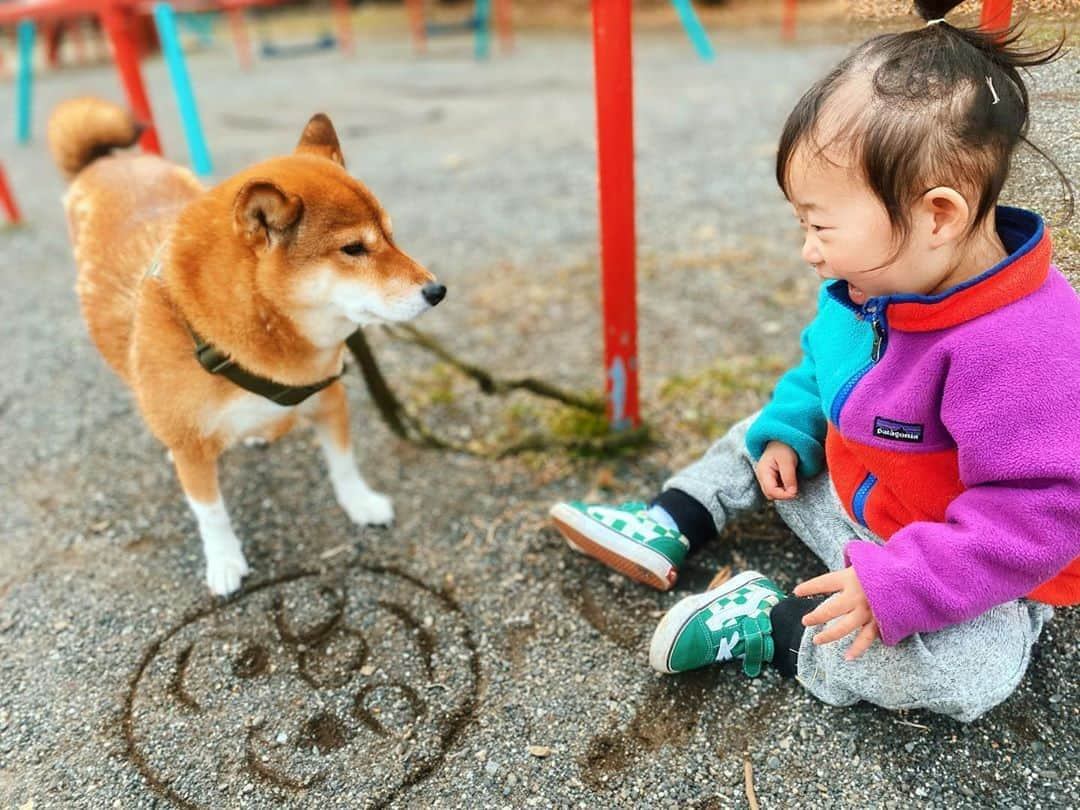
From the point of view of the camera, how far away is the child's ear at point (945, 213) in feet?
4.55

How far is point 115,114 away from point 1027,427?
2.73m

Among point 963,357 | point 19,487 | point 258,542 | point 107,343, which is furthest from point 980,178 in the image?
point 19,487

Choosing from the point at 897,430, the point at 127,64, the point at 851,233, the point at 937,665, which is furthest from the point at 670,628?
the point at 127,64

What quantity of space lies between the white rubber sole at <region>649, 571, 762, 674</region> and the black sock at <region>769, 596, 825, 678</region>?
0.15 metres

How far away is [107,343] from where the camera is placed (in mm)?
2367

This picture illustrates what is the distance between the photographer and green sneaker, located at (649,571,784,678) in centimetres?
180

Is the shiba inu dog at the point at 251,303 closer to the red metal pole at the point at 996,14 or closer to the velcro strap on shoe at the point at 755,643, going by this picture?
the velcro strap on shoe at the point at 755,643

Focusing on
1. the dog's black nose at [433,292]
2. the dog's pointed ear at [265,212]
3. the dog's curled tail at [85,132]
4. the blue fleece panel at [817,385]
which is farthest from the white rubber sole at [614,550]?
the dog's curled tail at [85,132]

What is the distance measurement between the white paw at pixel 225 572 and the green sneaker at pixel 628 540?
33.3 inches

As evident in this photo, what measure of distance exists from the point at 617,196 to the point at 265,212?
916mm

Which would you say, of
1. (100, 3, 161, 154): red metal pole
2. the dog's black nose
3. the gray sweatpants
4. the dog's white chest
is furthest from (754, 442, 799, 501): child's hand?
(100, 3, 161, 154): red metal pole

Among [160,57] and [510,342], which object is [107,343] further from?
[160,57]

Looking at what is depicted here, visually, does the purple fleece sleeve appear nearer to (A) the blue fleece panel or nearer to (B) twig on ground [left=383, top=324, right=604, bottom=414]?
(A) the blue fleece panel

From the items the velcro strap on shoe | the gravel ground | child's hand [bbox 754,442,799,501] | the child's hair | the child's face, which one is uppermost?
the child's hair
